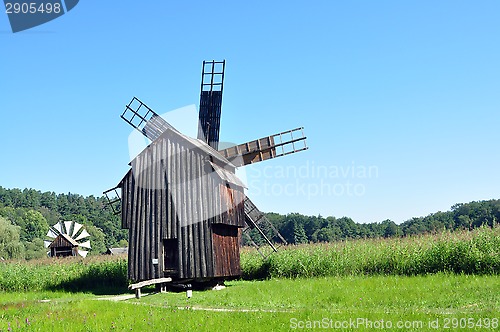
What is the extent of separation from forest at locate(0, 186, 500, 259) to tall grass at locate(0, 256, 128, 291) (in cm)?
334

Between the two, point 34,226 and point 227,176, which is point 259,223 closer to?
point 227,176

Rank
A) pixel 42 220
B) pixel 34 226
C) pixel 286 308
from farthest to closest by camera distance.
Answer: pixel 42 220
pixel 34 226
pixel 286 308

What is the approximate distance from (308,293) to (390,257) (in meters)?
6.29

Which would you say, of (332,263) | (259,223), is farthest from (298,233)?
(332,263)

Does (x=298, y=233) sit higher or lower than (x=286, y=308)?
higher

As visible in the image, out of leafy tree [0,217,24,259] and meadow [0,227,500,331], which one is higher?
leafy tree [0,217,24,259]

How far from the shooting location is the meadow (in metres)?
12.1

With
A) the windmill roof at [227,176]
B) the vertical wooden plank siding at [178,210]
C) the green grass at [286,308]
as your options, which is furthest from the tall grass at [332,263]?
the windmill roof at [227,176]

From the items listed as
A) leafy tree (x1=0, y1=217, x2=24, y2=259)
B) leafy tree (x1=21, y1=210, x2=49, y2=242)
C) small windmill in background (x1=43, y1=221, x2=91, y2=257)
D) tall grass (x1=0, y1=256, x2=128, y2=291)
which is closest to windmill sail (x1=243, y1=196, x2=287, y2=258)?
tall grass (x1=0, y1=256, x2=128, y2=291)

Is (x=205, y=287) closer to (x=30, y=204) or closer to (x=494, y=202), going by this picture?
(x=494, y=202)

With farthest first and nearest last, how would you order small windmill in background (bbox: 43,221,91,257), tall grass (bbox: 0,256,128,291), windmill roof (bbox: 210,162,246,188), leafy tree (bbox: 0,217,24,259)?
small windmill in background (bbox: 43,221,91,257) → leafy tree (bbox: 0,217,24,259) → tall grass (bbox: 0,256,128,291) → windmill roof (bbox: 210,162,246,188)

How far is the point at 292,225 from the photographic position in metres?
66.8

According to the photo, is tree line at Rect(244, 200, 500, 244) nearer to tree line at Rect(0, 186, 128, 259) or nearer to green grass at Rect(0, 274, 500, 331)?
tree line at Rect(0, 186, 128, 259)

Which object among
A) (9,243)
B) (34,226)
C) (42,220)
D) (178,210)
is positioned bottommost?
(178,210)
